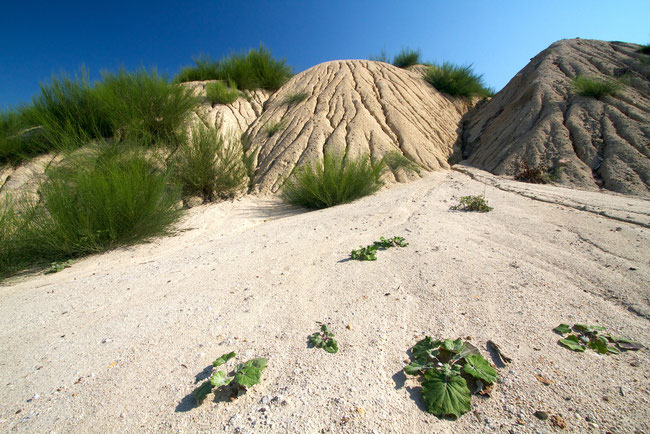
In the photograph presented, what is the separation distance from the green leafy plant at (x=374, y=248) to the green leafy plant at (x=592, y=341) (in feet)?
3.93

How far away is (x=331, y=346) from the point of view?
4.42 ft

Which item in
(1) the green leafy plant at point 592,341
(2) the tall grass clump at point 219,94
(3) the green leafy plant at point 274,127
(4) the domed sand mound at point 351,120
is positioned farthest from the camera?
(2) the tall grass clump at point 219,94

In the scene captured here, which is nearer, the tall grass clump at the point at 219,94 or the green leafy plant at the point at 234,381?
the green leafy plant at the point at 234,381

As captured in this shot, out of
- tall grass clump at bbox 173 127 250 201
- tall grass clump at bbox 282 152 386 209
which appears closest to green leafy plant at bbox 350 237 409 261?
tall grass clump at bbox 282 152 386 209

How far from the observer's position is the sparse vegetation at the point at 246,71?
8.87 meters

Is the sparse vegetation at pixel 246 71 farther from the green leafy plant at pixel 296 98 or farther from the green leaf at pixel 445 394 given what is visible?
the green leaf at pixel 445 394

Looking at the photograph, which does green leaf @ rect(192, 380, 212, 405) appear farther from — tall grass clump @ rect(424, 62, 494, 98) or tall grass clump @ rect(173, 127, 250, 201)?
tall grass clump @ rect(424, 62, 494, 98)

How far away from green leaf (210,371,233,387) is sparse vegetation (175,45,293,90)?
30.1 ft

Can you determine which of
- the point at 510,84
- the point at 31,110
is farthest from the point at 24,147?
the point at 510,84

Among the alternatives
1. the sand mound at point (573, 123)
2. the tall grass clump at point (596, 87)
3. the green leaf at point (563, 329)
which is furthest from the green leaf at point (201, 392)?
the tall grass clump at point (596, 87)

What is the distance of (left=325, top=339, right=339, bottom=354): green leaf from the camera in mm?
1328

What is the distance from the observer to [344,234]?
3.03 metres

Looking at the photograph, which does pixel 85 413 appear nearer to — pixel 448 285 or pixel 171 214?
pixel 448 285

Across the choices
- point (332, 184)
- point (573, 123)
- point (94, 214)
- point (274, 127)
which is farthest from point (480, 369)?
point (573, 123)
